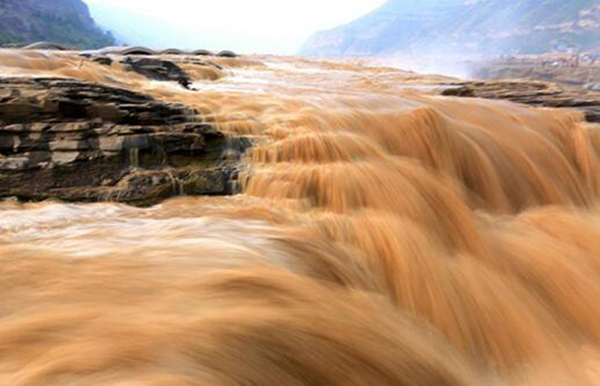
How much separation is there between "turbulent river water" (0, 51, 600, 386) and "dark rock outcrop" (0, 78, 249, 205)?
24 centimetres

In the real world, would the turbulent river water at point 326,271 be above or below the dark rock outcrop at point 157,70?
below

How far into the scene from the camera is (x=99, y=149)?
15.4 ft

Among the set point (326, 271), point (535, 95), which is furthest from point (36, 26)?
point (326, 271)

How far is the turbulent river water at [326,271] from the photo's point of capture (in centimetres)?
221

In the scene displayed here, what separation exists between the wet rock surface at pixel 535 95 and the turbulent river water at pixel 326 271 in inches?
127

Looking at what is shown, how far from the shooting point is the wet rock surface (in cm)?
912

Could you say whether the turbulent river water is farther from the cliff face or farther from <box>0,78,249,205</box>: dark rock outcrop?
the cliff face

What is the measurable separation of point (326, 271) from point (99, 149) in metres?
2.70

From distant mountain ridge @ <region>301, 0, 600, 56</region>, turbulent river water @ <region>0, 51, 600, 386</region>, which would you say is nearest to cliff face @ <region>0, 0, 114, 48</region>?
turbulent river water @ <region>0, 51, 600, 386</region>

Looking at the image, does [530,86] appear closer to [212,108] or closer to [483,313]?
[212,108]

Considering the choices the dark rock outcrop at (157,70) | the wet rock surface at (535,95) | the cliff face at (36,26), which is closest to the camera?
the wet rock surface at (535,95)

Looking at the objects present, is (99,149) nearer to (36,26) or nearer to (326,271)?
(326,271)

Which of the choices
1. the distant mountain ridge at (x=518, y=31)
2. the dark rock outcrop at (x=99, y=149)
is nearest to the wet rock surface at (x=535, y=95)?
the dark rock outcrop at (x=99, y=149)

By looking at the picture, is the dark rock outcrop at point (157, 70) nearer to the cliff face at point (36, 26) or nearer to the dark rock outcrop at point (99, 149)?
the dark rock outcrop at point (99, 149)
